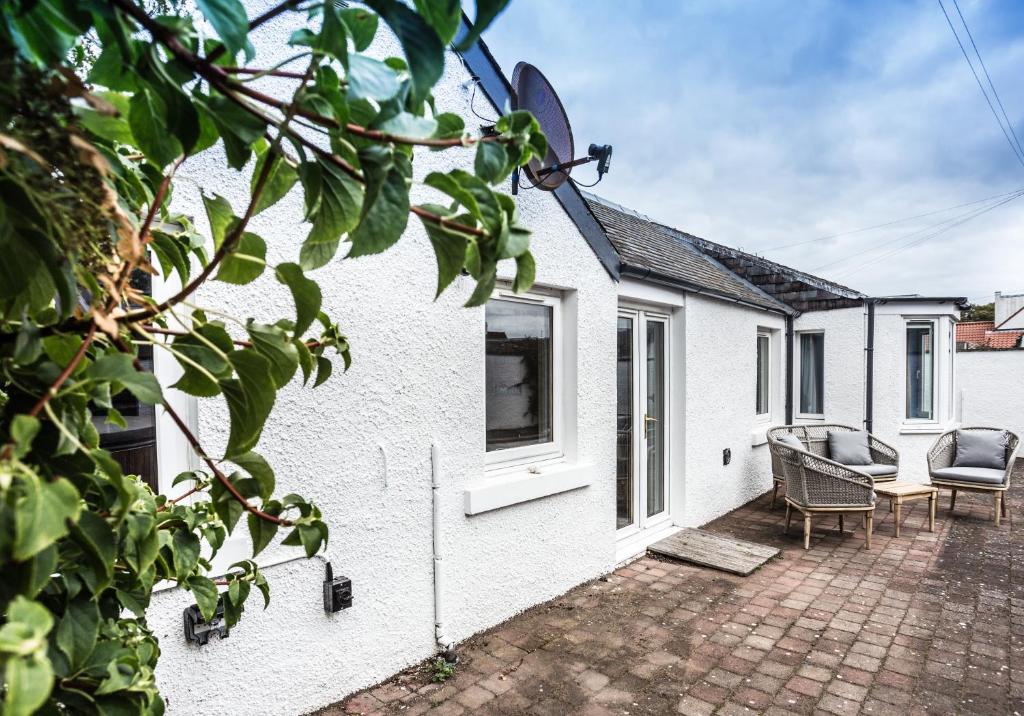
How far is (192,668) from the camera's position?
8.45ft

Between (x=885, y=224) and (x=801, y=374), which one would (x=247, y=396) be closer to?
(x=801, y=374)

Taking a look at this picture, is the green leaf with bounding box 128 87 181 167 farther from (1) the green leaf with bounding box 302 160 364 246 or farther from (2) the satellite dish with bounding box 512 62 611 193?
(2) the satellite dish with bounding box 512 62 611 193

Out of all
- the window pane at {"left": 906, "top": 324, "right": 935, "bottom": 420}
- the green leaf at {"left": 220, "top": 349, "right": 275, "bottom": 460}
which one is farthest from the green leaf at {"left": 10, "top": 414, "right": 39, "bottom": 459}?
the window pane at {"left": 906, "top": 324, "right": 935, "bottom": 420}

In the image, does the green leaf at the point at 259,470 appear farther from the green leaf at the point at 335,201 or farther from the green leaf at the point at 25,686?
the green leaf at the point at 25,686

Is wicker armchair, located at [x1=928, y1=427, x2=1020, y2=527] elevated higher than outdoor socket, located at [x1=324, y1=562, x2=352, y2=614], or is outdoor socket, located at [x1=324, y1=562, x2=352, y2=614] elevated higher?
outdoor socket, located at [x1=324, y1=562, x2=352, y2=614]

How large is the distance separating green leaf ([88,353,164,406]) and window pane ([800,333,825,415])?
10.7 metres

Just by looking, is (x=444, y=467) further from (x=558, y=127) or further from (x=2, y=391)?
(x=2, y=391)

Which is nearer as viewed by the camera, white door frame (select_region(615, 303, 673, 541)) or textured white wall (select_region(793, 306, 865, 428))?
white door frame (select_region(615, 303, 673, 541))

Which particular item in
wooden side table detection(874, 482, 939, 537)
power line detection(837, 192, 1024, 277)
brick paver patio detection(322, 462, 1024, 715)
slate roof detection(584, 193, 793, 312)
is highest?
power line detection(837, 192, 1024, 277)

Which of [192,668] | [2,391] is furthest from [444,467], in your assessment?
[2,391]

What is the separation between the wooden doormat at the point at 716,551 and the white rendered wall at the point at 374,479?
5.23 feet

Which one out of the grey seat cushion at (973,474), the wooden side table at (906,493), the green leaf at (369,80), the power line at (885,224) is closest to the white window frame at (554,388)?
the green leaf at (369,80)

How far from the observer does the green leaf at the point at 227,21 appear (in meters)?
0.58

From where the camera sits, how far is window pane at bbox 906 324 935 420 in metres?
9.48
